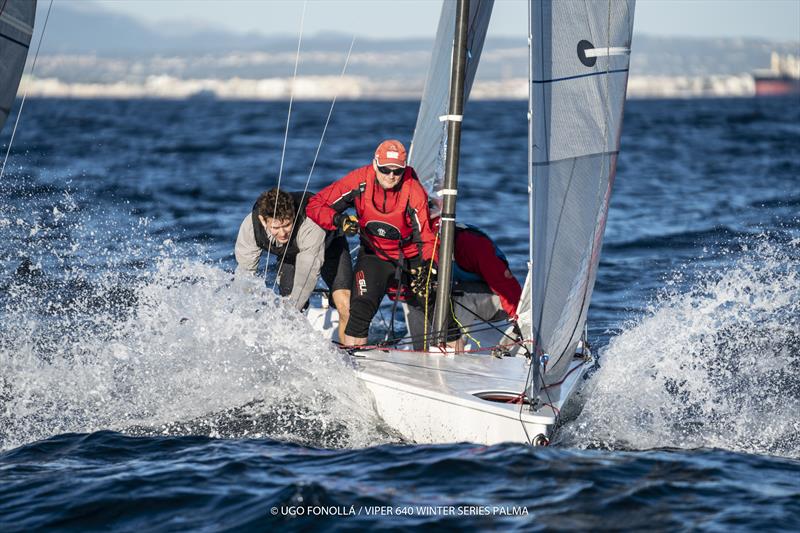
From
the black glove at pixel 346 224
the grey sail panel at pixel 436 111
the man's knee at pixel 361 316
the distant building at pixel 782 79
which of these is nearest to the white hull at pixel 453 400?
the man's knee at pixel 361 316

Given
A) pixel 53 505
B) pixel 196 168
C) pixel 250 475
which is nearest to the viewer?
pixel 53 505

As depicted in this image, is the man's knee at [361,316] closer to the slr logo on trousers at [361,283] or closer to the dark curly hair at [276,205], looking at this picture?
the slr logo on trousers at [361,283]

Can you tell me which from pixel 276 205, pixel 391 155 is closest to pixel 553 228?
pixel 391 155

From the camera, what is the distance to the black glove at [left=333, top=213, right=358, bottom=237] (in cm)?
595

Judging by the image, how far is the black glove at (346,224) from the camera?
5945 mm

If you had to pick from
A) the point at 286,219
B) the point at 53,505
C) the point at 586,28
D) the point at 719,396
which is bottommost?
the point at 53,505

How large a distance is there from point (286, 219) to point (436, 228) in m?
0.93

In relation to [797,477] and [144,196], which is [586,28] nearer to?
[797,477]

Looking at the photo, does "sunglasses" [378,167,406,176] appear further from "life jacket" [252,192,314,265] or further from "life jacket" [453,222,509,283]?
"life jacket" [453,222,509,283]

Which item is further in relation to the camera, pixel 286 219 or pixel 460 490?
pixel 286 219

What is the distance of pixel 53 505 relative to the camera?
4184 mm

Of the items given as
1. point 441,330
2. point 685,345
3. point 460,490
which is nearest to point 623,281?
point 685,345

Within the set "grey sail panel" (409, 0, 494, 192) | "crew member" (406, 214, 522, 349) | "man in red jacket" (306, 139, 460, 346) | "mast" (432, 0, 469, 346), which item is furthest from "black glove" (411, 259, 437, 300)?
"grey sail panel" (409, 0, 494, 192)

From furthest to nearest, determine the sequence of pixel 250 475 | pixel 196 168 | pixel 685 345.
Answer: pixel 196 168 < pixel 685 345 < pixel 250 475
